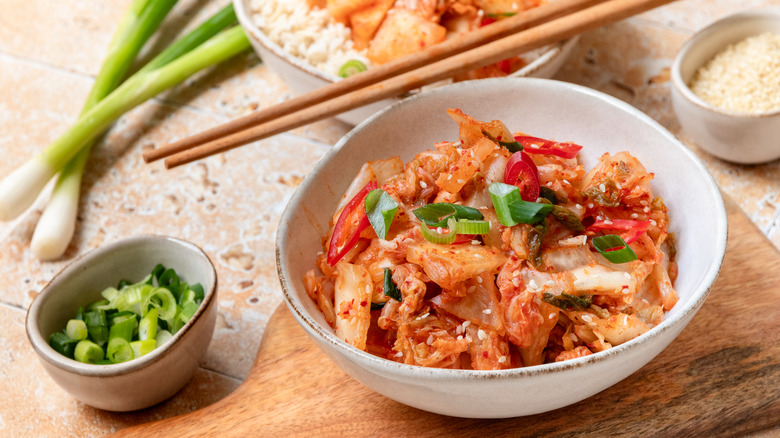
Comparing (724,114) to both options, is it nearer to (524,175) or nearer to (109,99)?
(524,175)

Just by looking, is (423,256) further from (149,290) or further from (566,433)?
(149,290)

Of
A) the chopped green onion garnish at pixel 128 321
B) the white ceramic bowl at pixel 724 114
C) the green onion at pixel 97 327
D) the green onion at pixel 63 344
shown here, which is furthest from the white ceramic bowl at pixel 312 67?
the green onion at pixel 63 344

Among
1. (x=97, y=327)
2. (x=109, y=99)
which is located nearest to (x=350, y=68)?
(x=109, y=99)

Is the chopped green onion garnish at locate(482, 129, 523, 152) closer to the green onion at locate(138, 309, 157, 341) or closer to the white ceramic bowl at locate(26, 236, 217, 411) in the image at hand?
the white ceramic bowl at locate(26, 236, 217, 411)

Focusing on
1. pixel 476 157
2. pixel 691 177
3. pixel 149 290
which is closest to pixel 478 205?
pixel 476 157

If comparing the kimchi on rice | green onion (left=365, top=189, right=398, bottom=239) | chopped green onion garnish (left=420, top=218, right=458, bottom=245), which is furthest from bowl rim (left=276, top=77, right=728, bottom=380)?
chopped green onion garnish (left=420, top=218, right=458, bottom=245)

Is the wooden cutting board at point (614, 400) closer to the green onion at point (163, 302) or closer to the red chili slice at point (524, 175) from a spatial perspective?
the green onion at point (163, 302)

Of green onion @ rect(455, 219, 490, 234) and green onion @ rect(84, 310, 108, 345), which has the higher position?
green onion @ rect(455, 219, 490, 234)
